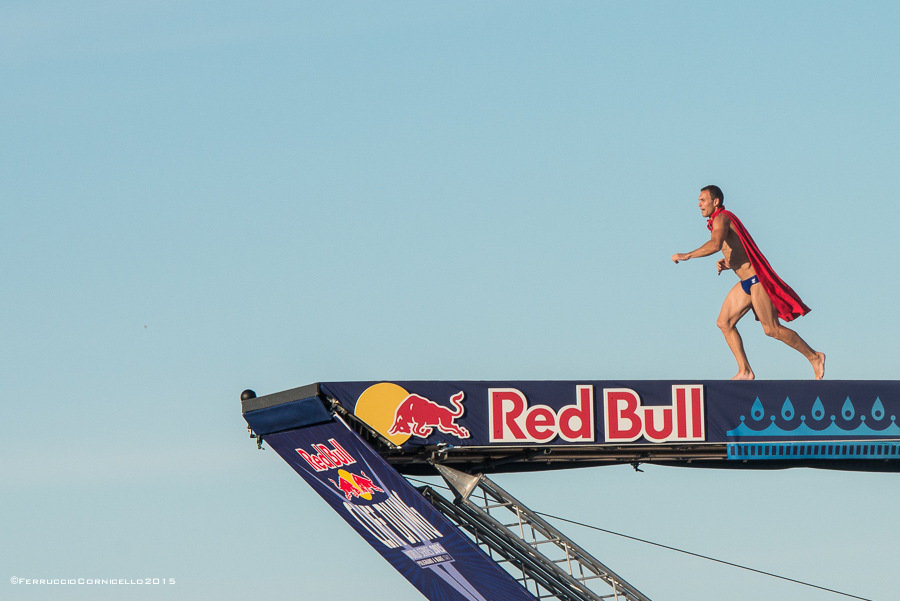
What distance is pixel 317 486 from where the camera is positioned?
27.2 metres

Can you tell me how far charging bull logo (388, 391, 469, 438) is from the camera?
25547 mm

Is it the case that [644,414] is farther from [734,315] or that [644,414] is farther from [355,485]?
[355,485]

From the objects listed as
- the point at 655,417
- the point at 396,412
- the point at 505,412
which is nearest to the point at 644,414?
the point at 655,417

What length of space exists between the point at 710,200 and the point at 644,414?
14.8 ft

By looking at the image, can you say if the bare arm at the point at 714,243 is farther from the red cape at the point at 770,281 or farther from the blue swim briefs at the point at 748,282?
the blue swim briefs at the point at 748,282

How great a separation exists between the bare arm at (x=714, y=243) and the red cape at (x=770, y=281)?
151mm

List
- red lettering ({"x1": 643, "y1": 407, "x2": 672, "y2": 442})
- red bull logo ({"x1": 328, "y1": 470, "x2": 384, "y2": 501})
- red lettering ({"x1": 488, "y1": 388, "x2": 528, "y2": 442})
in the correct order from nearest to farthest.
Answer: red lettering ({"x1": 488, "y1": 388, "x2": 528, "y2": 442}), red bull logo ({"x1": 328, "y1": 470, "x2": 384, "y2": 501}), red lettering ({"x1": 643, "y1": 407, "x2": 672, "y2": 442})

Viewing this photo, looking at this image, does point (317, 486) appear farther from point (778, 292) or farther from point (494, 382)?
point (778, 292)

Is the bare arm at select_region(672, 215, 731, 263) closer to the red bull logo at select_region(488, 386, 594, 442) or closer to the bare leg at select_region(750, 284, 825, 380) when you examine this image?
the bare leg at select_region(750, 284, 825, 380)

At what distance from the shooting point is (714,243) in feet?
91.4

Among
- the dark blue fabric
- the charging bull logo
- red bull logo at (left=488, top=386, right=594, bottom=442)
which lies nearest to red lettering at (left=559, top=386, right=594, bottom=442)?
red bull logo at (left=488, top=386, right=594, bottom=442)

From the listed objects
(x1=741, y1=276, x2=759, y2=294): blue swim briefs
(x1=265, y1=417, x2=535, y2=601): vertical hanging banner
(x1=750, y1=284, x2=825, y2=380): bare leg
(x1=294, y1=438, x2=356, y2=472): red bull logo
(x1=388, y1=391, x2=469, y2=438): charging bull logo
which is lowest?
(x1=265, y1=417, x2=535, y2=601): vertical hanging banner

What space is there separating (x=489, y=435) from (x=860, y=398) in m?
6.74

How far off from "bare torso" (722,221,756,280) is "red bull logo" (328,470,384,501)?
7718mm
